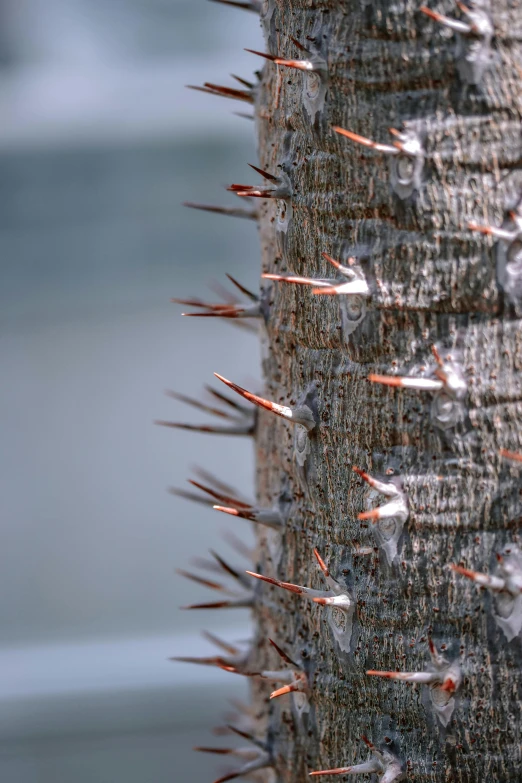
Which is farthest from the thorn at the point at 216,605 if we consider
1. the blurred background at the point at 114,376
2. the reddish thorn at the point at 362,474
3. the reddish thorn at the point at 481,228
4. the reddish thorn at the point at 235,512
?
the blurred background at the point at 114,376

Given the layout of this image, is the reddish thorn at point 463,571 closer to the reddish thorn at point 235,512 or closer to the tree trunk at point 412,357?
the tree trunk at point 412,357

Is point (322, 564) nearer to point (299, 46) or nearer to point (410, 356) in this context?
point (410, 356)

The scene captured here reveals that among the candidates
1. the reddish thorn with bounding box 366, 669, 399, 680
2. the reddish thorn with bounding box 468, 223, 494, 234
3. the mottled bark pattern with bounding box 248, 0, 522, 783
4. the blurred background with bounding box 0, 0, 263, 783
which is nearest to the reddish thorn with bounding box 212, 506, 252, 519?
the mottled bark pattern with bounding box 248, 0, 522, 783

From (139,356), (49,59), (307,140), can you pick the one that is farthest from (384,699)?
(49,59)

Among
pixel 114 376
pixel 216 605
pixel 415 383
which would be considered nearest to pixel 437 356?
pixel 415 383

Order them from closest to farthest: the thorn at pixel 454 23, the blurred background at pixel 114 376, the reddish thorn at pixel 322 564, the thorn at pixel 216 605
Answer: the thorn at pixel 454 23 → the reddish thorn at pixel 322 564 → the thorn at pixel 216 605 → the blurred background at pixel 114 376
